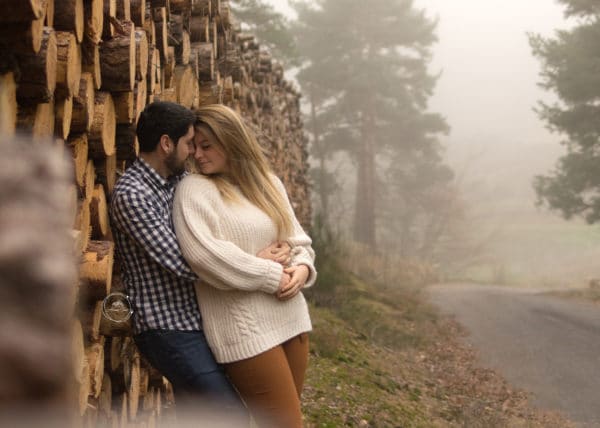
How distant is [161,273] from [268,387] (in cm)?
56

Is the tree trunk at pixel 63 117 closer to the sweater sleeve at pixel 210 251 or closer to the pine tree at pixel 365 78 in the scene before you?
the sweater sleeve at pixel 210 251

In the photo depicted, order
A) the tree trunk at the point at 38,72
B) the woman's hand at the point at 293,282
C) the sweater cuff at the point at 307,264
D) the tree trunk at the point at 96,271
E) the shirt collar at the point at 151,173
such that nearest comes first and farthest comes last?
1. the tree trunk at the point at 38,72
2. the tree trunk at the point at 96,271
3. the shirt collar at the point at 151,173
4. the woman's hand at the point at 293,282
5. the sweater cuff at the point at 307,264

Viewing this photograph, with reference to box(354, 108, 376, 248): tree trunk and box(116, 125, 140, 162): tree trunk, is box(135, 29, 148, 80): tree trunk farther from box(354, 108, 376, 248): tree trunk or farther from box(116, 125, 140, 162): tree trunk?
box(354, 108, 376, 248): tree trunk

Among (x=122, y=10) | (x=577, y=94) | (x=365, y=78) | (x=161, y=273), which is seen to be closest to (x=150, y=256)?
(x=161, y=273)

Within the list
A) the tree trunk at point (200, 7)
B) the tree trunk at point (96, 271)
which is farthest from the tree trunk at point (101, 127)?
the tree trunk at point (200, 7)

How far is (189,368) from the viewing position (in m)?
2.37

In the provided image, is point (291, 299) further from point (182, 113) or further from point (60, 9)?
point (60, 9)

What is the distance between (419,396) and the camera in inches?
222

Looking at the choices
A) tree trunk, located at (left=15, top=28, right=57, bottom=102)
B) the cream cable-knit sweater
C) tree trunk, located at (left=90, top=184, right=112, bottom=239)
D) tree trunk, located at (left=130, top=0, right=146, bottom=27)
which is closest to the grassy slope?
the cream cable-knit sweater

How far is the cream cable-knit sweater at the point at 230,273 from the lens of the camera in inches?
94.0

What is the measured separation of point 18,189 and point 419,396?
17.5 ft

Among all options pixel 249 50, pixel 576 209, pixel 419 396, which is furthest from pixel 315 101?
pixel 419 396

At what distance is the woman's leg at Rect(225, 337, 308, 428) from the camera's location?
247 centimetres

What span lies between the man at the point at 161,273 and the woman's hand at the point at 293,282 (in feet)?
1.05
